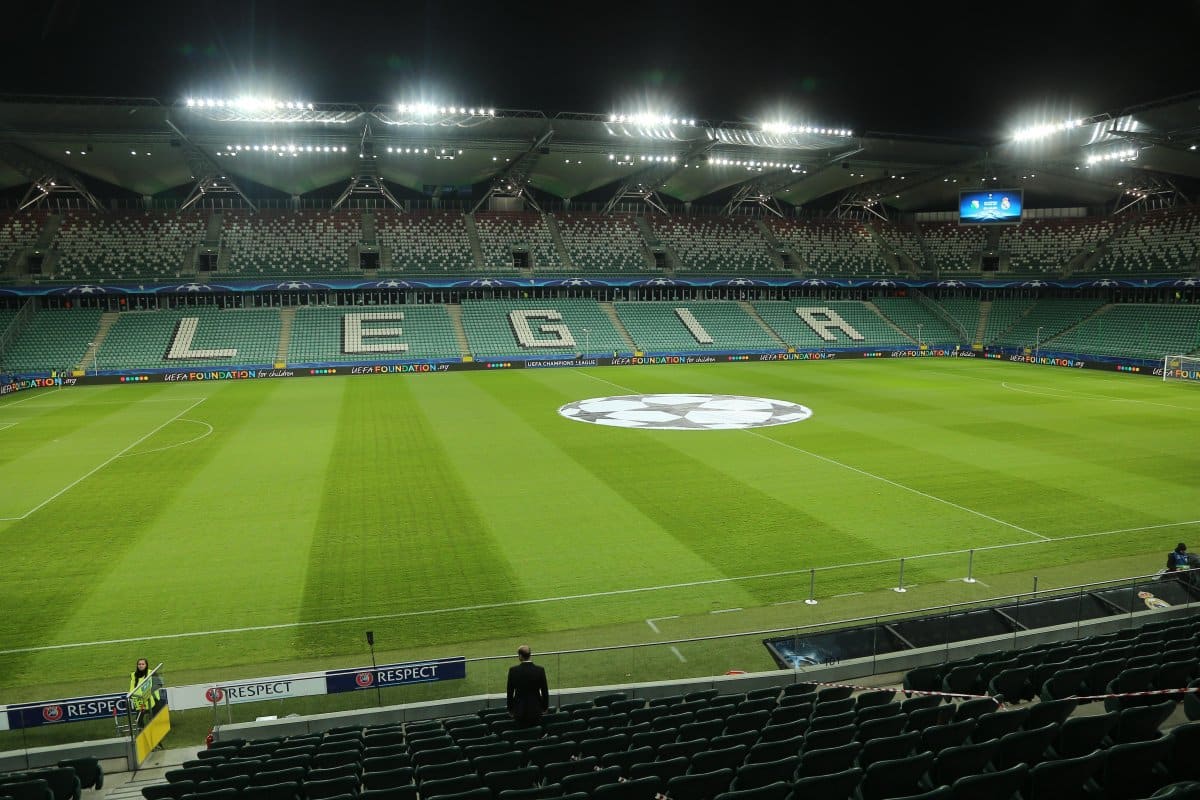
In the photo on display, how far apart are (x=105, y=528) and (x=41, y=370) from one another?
1609 inches

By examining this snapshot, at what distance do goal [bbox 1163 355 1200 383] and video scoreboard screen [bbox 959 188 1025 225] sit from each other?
1500 cm

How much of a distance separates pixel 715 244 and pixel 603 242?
1147 centimetres

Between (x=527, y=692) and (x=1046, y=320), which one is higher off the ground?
(x=1046, y=320)

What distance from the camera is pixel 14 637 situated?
563 inches

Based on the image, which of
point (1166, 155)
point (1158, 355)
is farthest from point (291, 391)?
point (1166, 155)

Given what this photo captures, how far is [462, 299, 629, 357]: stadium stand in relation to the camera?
6256 cm

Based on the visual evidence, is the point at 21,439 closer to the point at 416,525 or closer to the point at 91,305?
the point at 416,525

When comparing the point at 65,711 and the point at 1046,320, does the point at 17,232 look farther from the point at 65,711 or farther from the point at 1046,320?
the point at 1046,320

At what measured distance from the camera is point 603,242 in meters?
74.8

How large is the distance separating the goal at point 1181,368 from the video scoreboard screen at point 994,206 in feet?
49.2

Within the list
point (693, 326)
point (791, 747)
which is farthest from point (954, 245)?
point (791, 747)

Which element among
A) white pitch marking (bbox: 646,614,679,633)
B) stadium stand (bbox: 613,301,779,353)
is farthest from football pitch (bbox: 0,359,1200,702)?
stadium stand (bbox: 613,301,779,353)

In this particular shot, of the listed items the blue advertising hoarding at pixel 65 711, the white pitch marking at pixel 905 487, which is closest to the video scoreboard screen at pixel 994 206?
the white pitch marking at pixel 905 487

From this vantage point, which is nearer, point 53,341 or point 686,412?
point 686,412
